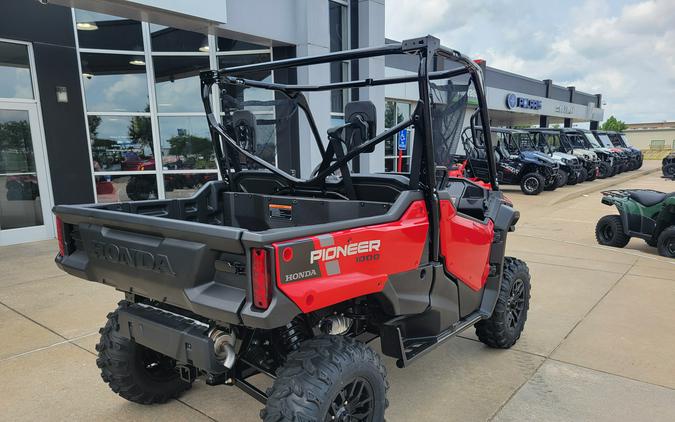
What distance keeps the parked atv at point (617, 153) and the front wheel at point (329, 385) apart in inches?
886

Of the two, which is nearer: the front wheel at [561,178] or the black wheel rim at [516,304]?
the black wheel rim at [516,304]

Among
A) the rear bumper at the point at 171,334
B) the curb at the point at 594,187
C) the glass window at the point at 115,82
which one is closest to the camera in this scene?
the rear bumper at the point at 171,334

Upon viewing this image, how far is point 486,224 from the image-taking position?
337 cm

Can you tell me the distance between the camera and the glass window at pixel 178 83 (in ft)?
30.4

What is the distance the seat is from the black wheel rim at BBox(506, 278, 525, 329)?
4563 mm

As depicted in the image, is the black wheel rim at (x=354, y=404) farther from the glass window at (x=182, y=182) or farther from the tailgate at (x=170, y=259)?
the glass window at (x=182, y=182)

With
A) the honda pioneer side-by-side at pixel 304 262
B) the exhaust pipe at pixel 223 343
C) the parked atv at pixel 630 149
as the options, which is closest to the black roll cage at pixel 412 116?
the honda pioneer side-by-side at pixel 304 262

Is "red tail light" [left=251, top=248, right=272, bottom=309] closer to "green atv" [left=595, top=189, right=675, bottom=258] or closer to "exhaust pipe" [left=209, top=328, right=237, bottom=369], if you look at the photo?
"exhaust pipe" [left=209, top=328, right=237, bottom=369]

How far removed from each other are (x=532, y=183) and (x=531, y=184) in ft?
0.18

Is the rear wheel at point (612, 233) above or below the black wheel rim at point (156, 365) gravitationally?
below

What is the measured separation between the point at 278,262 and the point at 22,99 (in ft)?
25.4

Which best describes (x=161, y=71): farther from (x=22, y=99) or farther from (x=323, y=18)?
(x=323, y=18)

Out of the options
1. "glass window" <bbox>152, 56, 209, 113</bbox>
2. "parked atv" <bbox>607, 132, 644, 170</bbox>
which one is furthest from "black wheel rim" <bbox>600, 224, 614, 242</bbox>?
"parked atv" <bbox>607, 132, 644, 170</bbox>

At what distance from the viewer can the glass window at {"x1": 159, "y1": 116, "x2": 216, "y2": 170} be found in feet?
30.9
